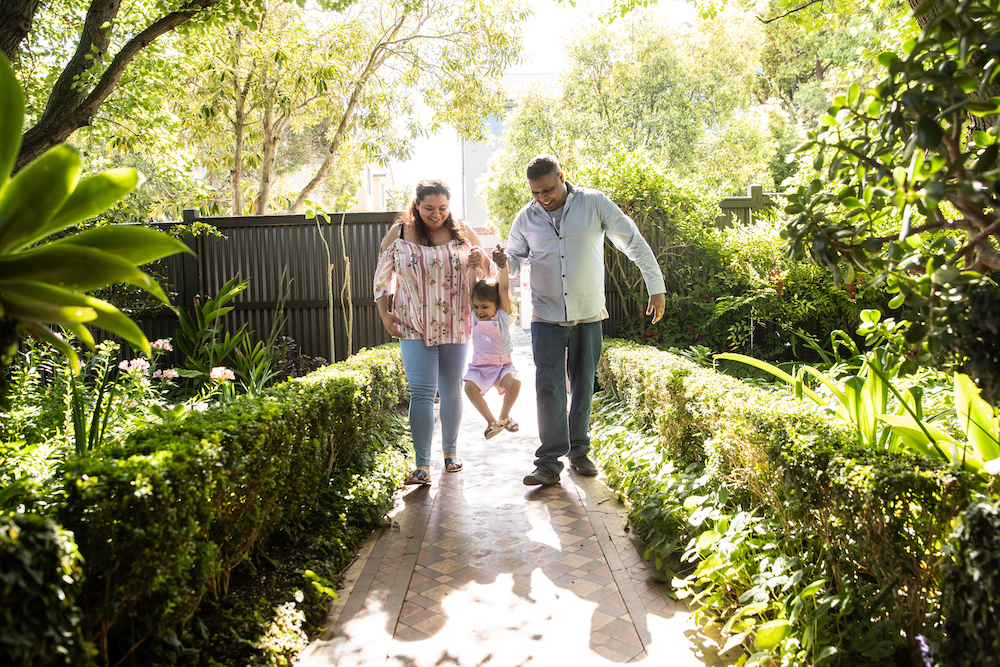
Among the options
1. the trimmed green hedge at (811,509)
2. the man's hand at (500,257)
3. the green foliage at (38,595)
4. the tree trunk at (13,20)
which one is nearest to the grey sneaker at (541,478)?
the trimmed green hedge at (811,509)

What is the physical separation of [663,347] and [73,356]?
5967mm

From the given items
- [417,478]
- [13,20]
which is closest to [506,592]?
[417,478]

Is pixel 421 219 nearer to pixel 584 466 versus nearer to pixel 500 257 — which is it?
pixel 500 257

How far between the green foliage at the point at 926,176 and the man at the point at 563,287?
2.16 meters

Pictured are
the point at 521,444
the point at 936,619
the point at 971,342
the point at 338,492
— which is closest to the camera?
the point at 971,342

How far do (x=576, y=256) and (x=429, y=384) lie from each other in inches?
48.1

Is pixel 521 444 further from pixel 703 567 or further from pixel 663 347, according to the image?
pixel 703 567

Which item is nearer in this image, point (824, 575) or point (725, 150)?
point (824, 575)

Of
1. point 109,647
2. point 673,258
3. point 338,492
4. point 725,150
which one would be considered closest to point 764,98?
point 725,150

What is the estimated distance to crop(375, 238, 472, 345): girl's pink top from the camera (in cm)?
418

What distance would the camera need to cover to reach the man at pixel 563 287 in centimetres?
423

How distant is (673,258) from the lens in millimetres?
7691

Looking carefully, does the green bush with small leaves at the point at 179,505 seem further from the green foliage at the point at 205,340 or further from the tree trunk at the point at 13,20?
the green foliage at the point at 205,340

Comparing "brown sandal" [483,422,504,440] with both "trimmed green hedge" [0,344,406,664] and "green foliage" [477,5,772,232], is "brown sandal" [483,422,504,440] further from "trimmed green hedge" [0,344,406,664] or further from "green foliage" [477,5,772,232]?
"green foliage" [477,5,772,232]
